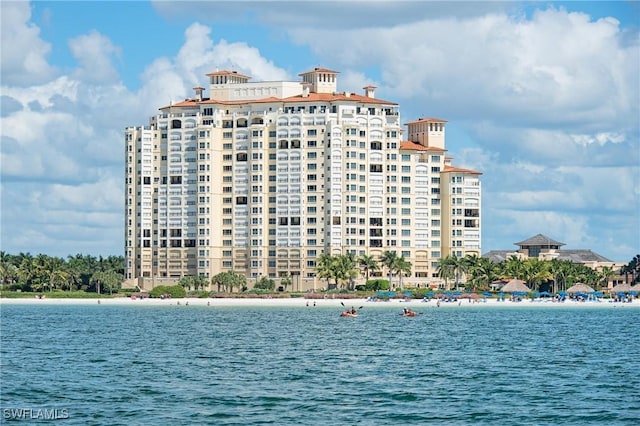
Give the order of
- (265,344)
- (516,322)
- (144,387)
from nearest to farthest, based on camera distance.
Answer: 1. (144,387)
2. (265,344)
3. (516,322)

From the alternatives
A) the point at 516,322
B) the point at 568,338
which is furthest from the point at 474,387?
the point at 516,322

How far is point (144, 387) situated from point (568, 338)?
2522 inches

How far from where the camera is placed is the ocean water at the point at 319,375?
64312 mm

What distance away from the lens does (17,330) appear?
13662cm

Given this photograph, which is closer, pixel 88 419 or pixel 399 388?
pixel 88 419

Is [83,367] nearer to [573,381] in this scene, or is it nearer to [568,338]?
[573,381]

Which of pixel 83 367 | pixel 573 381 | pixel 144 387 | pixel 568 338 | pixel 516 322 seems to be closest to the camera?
pixel 144 387

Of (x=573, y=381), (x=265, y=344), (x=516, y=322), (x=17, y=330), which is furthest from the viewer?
(x=516, y=322)

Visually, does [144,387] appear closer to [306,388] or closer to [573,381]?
[306,388]

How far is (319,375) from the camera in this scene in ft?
270

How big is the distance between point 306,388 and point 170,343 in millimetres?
41475

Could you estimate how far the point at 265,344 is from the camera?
112m

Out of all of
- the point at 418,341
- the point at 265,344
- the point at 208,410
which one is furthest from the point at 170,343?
the point at 208,410

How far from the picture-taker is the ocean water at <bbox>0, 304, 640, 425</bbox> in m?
64.3
